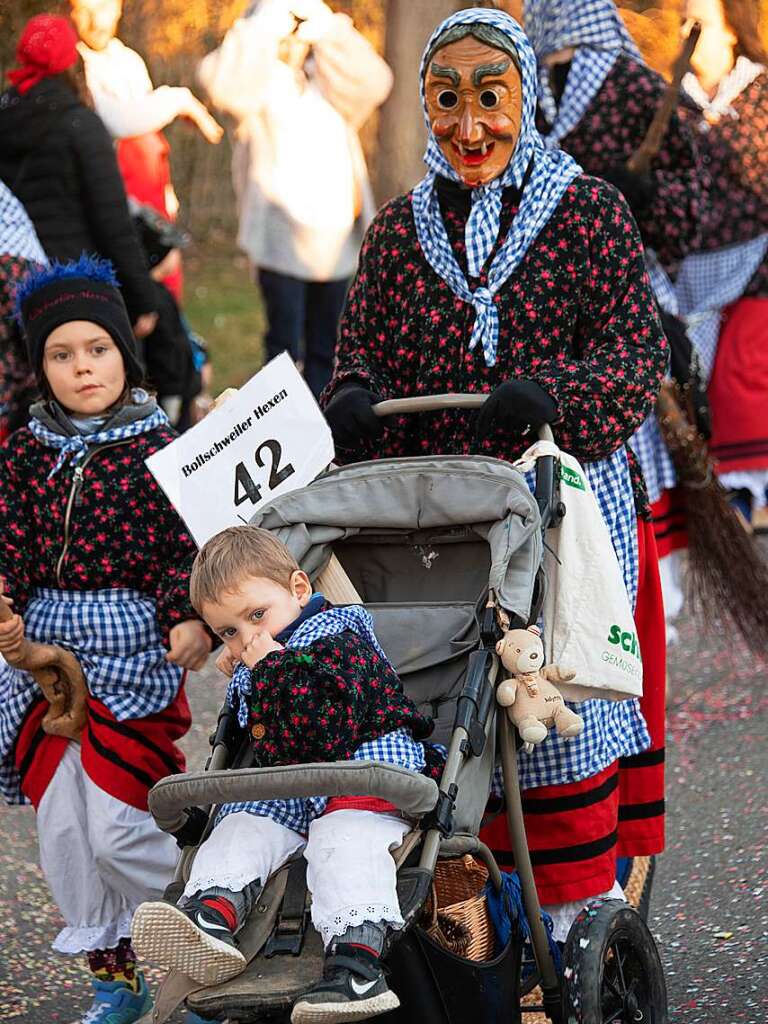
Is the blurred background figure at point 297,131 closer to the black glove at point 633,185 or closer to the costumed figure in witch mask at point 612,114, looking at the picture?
the costumed figure in witch mask at point 612,114

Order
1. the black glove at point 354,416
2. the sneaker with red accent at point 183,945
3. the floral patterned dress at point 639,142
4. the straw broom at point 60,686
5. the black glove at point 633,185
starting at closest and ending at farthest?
the sneaker with red accent at point 183,945 < the black glove at point 354,416 < the straw broom at point 60,686 < the black glove at point 633,185 < the floral patterned dress at point 639,142

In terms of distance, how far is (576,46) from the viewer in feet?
17.5

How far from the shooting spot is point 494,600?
322 cm

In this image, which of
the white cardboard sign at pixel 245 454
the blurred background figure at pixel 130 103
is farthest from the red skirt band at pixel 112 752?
the blurred background figure at pixel 130 103

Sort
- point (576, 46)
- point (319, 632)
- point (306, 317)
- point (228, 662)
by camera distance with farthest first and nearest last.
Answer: point (306, 317)
point (576, 46)
point (228, 662)
point (319, 632)

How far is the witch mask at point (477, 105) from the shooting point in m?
3.65

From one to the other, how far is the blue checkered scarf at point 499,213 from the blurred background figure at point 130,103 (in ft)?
12.2

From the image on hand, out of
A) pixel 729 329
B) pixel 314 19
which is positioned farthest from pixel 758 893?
pixel 314 19

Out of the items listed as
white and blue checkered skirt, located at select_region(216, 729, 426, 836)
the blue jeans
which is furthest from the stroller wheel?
the blue jeans

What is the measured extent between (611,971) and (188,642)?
1.13 metres

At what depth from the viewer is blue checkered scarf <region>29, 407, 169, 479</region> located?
12.9 ft

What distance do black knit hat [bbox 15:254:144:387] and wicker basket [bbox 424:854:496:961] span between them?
1.50 m

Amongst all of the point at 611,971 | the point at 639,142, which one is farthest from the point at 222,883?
the point at 639,142

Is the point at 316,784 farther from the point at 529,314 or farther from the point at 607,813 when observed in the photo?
the point at 529,314
